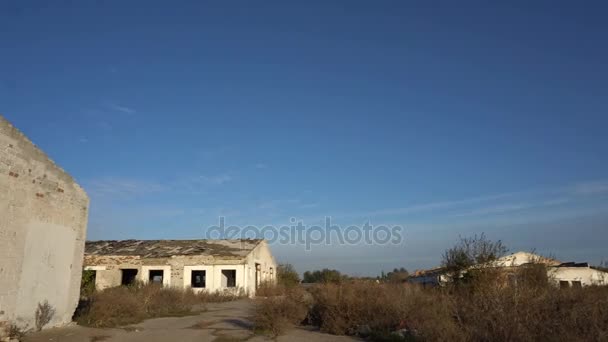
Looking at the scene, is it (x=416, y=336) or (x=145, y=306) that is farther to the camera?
(x=145, y=306)

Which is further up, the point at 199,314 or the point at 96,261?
the point at 96,261

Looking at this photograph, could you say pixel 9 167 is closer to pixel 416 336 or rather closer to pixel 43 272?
pixel 43 272

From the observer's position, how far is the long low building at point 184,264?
30812 mm

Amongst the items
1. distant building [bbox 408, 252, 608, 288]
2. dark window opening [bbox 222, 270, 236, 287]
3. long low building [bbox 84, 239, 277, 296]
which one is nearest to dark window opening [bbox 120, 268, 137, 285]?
long low building [bbox 84, 239, 277, 296]

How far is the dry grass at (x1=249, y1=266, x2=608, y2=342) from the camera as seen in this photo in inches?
290

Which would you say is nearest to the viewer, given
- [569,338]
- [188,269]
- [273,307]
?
[569,338]

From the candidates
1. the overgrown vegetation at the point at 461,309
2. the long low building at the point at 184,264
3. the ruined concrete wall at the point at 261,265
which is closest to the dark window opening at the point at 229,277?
the long low building at the point at 184,264

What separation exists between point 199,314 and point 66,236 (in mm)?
6874

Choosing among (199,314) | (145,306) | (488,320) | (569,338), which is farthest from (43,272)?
(569,338)

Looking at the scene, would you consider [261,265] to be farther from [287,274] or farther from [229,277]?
[287,274]

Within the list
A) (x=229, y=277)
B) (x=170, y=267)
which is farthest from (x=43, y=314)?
(x=229, y=277)

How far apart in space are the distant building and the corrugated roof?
40.7 feet

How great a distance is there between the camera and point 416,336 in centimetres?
1039

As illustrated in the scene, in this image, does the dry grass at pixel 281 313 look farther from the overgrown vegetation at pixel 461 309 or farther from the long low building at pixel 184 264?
the long low building at pixel 184 264
